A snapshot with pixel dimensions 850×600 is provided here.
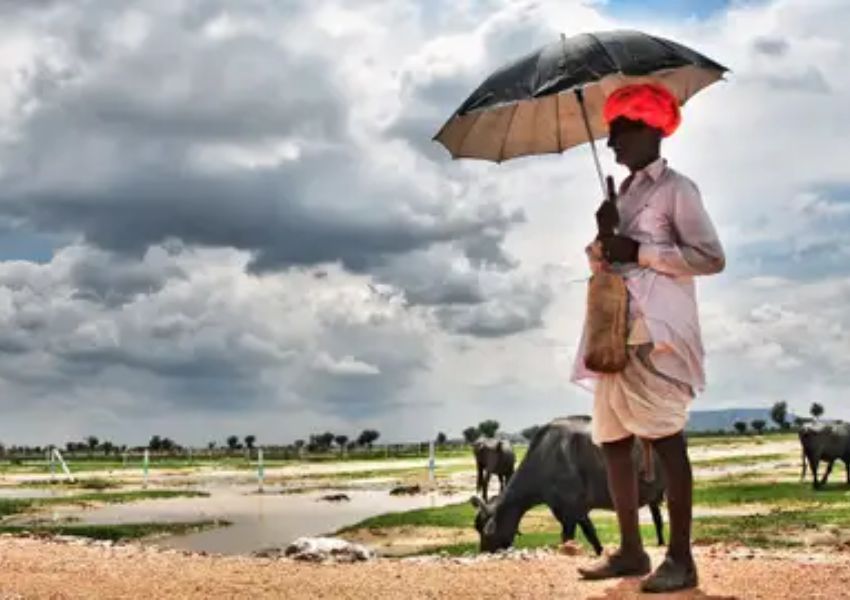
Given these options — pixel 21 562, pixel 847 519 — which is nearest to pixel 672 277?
pixel 21 562

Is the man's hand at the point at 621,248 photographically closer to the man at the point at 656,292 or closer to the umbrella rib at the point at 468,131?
the man at the point at 656,292

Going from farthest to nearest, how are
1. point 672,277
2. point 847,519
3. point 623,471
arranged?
point 847,519 < point 623,471 < point 672,277

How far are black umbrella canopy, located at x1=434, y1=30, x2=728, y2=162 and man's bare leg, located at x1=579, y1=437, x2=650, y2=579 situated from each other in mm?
2148

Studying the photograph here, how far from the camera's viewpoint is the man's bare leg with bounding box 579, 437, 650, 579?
7.34 m

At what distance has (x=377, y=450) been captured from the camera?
109m

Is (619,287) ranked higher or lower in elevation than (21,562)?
higher

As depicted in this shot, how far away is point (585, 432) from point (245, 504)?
23.7 meters

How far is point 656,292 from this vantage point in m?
6.87

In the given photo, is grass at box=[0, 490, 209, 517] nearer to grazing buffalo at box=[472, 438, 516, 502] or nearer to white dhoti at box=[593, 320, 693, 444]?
grazing buffalo at box=[472, 438, 516, 502]

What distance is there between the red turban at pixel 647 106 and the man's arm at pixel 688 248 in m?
0.49

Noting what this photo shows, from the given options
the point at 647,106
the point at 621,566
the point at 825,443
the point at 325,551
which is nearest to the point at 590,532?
the point at 325,551

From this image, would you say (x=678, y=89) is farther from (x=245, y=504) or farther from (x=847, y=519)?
(x=245, y=504)

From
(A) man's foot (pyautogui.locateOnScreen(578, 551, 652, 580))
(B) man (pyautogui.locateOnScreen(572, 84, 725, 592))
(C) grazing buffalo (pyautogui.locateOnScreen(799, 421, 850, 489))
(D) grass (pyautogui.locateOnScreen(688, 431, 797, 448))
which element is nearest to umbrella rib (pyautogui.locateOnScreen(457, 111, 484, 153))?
(B) man (pyautogui.locateOnScreen(572, 84, 725, 592))

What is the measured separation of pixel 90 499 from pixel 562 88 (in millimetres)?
35596
